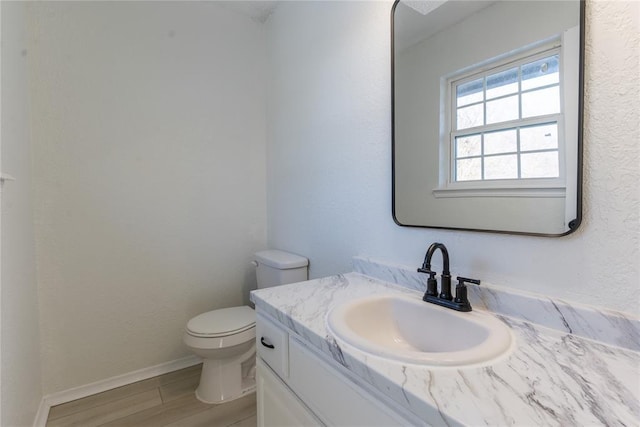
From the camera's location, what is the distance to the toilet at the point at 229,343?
5.20 feet

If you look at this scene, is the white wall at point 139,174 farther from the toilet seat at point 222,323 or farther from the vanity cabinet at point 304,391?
the vanity cabinet at point 304,391

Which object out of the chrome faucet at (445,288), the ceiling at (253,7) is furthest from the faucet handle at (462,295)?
the ceiling at (253,7)

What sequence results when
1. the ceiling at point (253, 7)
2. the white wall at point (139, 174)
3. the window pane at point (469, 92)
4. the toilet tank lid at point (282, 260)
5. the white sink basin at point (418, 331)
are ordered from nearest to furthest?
the white sink basin at point (418, 331), the window pane at point (469, 92), the white wall at point (139, 174), the toilet tank lid at point (282, 260), the ceiling at point (253, 7)

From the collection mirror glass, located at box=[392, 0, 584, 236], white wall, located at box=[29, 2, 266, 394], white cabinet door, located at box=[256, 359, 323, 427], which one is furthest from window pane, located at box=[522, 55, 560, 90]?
white wall, located at box=[29, 2, 266, 394]

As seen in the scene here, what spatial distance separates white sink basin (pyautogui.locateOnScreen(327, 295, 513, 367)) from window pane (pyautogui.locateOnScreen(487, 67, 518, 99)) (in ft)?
2.29

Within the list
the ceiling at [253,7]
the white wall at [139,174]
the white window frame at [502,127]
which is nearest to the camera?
the white window frame at [502,127]

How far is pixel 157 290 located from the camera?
75.3 inches

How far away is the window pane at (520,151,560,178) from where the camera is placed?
0.80m

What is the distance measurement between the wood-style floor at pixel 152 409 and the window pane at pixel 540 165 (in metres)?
1.68

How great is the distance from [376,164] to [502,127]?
516 millimetres

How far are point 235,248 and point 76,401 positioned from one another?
4.03 ft

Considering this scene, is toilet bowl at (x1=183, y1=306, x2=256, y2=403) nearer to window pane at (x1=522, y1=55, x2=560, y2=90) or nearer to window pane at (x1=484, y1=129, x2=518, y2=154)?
window pane at (x1=484, y1=129, x2=518, y2=154)

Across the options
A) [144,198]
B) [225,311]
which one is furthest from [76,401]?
[144,198]

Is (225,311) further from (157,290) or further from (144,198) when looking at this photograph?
(144,198)
